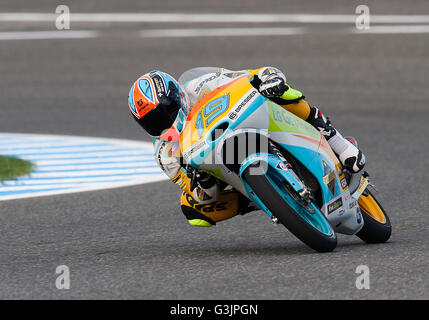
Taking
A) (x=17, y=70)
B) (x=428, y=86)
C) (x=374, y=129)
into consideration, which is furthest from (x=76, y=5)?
(x=374, y=129)

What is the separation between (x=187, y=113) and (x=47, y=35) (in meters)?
14.0

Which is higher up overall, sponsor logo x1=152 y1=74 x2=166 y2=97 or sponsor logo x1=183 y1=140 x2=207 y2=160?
sponsor logo x1=152 y1=74 x2=166 y2=97

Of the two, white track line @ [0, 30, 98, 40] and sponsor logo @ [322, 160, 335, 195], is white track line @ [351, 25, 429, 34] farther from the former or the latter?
sponsor logo @ [322, 160, 335, 195]

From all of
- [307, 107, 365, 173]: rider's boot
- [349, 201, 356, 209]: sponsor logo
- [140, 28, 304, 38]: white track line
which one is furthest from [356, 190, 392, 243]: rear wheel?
[140, 28, 304, 38]: white track line

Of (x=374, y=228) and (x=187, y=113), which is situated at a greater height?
(x=187, y=113)

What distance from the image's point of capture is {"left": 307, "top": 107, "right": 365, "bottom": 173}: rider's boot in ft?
23.1

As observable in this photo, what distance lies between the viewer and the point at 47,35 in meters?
20.0

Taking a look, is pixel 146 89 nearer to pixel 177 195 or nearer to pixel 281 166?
pixel 281 166

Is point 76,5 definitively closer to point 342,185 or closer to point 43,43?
point 43,43

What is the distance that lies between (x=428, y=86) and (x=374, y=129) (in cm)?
312

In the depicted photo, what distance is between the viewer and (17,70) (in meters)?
17.2

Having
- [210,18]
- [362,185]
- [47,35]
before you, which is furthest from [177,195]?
[210,18]

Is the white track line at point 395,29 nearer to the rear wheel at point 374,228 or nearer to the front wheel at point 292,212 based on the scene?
the rear wheel at point 374,228

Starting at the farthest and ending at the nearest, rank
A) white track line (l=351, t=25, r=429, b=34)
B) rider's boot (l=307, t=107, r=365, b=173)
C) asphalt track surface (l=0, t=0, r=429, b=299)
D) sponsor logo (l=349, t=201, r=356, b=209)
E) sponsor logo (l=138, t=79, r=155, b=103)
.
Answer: white track line (l=351, t=25, r=429, b=34) < rider's boot (l=307, t=107, r=365, b=173) < sponsor logo (l=349, t=201, r=356, b=209) < sponsor logo (l=138, t=79, r=155, b=103) < asphalt track surface (l=0, t=0, r=429, b=299)
